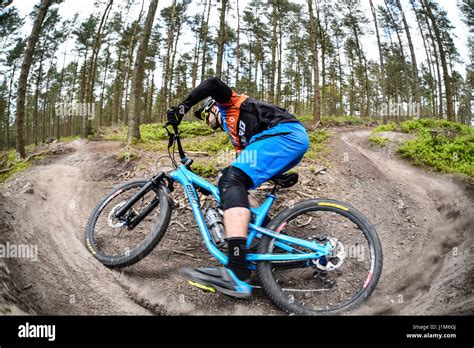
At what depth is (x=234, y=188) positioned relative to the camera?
9.05ft

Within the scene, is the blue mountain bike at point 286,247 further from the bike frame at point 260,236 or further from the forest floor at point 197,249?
the forest floor at point 197,249

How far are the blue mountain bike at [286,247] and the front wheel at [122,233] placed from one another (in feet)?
0.04

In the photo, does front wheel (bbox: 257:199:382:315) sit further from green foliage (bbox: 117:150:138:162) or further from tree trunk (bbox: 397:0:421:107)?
tree trunk (bbox: 397:0:421:107)

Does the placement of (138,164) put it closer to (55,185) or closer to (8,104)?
(55,185)

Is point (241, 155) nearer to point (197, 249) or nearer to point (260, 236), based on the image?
point (260, 236)

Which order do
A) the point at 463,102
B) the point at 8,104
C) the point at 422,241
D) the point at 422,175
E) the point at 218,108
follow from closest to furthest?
the point at 218,108
the point at 422,241
the point at 422,175
the point at 8,104
the point at 463,102

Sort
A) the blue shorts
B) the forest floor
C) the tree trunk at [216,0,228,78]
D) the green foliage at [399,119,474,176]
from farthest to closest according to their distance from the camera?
the tree trunk at [216,0,228,78], the green foliage at [399,119,474,176], the blue shorts, the forest floor

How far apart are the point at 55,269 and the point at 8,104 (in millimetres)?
37262

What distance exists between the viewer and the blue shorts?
9.18ft

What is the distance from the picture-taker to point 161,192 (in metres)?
3.34

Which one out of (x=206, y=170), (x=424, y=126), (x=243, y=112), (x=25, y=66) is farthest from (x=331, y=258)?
(x=25, y=66)

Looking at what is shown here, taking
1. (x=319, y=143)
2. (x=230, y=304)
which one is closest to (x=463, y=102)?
(x=319, y=143)

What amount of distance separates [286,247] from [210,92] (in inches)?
78.1

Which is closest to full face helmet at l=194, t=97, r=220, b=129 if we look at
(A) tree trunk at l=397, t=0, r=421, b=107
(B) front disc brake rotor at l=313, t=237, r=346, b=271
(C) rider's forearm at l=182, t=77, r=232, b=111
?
(C) rider's forearm at l=182, t=77, r=232, b=111
